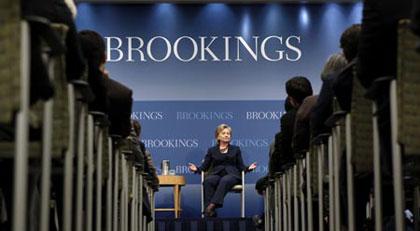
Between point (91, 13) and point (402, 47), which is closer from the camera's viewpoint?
point (402, 47)

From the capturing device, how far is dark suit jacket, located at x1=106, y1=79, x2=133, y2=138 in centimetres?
405

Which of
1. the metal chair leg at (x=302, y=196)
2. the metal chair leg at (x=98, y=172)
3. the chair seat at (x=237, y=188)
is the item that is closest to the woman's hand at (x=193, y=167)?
the chair seat at (x=237, y=188)

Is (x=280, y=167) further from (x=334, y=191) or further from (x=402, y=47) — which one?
(x=402, y=47)

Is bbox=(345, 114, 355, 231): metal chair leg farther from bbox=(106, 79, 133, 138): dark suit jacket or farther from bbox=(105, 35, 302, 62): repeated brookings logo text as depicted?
bbox=(105, 35, 302, 62): repeated brookings logo text

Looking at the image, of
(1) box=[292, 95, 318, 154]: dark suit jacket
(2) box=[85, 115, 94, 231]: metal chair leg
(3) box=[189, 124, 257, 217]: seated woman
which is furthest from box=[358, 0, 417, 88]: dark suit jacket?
(3) box=[189, 124, 257, 217]: seated woman

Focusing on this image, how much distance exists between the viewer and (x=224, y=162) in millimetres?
9508

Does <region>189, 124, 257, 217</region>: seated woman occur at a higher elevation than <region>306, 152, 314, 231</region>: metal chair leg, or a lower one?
higher

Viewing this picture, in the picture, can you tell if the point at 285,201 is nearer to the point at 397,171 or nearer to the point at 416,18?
the point at 397,171

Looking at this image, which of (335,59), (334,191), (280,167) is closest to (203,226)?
(280,167)

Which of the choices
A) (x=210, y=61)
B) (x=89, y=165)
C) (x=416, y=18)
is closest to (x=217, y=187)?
(x=210, y=61)

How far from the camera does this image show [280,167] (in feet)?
17.3

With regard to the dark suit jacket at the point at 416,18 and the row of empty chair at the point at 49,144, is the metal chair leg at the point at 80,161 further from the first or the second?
the dark suit jacket at the point at 416,18

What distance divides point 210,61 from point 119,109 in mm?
6241

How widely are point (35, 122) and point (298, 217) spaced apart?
2.64 metres
